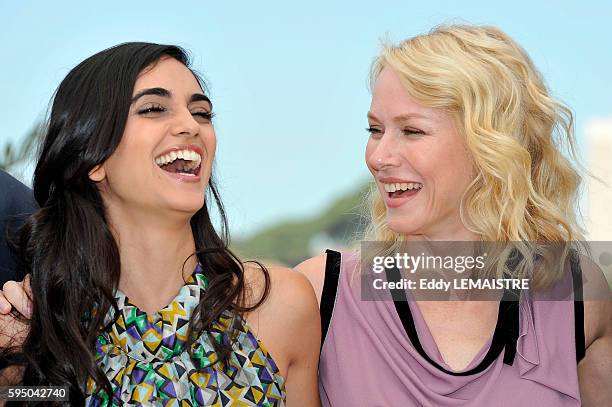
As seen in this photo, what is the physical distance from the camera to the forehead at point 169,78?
308cm

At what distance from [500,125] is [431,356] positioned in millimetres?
841

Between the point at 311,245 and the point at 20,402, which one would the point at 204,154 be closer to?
the point at 20,402

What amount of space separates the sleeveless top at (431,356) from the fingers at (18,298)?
3.30 ft

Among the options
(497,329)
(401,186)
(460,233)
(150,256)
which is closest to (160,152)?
(150,256)

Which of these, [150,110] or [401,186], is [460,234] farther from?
[150,110]

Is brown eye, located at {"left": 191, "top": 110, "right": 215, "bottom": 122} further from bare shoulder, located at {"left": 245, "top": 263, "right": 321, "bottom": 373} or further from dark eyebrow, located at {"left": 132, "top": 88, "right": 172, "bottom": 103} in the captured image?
bare shoulder, located at {"left": 245, "top": 263, "right": 321, "bottom": 373}

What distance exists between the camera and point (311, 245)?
51.2 metres

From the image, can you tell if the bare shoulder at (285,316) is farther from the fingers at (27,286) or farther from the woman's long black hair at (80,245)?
the fingers at (27,286)

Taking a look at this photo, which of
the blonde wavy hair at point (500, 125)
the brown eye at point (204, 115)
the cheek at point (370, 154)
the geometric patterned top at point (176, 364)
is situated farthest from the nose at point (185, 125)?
the blonde wavy hair at point (500, 125)

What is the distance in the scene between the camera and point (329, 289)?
135 inches

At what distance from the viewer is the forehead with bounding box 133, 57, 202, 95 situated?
3080 mm

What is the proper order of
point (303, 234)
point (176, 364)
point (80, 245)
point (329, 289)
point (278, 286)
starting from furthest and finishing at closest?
point (303, 234) < point (329, 289) < point (278, 286) < point (80, 245) < point (176, 364)

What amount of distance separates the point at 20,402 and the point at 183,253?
709mm

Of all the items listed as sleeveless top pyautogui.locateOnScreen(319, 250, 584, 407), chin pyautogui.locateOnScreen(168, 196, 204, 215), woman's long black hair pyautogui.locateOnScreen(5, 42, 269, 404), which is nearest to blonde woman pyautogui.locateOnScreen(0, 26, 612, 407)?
sleeveless top pyautogui.locateOnScreen(319, 250, 584, 407)
